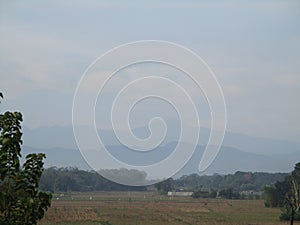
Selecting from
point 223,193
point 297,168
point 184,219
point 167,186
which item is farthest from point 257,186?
point 184,219

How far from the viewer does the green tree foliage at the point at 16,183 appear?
13.5 ft

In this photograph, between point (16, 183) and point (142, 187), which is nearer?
point (16, 183)

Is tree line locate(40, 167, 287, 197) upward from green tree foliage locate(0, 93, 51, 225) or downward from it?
upward

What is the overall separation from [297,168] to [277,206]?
2.95 meters

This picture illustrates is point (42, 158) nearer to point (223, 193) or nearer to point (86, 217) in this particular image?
point (86, 217)

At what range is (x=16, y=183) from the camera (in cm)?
419

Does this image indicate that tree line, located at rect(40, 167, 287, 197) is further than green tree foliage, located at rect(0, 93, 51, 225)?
Yes

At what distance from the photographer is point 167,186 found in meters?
54.2

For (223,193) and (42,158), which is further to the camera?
(223,193)

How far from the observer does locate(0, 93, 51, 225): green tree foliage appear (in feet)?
13.5

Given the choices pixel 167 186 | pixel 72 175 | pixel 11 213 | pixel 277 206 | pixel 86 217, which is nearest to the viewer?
pixel 11 213

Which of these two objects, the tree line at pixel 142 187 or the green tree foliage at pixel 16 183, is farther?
the tree line at pixel 142 187

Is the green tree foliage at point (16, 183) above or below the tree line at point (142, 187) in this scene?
below

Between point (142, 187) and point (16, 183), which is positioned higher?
point (142, 187)
